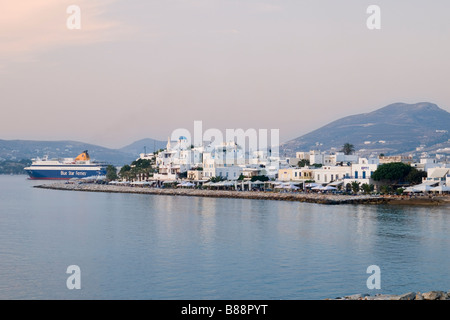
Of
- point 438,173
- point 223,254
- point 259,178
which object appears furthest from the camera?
point 259,178

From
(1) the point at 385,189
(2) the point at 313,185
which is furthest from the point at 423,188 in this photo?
(2) the point at 313,185

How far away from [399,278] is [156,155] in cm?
6797

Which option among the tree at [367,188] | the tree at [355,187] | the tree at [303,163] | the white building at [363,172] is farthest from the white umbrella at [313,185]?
the tree at [303,163]

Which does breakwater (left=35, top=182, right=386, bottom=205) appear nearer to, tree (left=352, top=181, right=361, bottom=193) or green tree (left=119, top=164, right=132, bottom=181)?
tree (left=352, top=181, right=361, bottom=193)

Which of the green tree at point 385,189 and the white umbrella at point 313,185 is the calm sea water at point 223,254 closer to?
the green tree at point 385,189

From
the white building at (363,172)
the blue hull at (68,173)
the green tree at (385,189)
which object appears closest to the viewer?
the green tree at (385,189)

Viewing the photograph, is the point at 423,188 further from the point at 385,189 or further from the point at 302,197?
the point at 302,197

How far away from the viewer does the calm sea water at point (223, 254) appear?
1545cm

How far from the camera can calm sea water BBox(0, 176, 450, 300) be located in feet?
50.7

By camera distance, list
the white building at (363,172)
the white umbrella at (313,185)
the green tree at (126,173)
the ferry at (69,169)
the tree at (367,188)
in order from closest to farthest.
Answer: the tree at (367,188), the white building at (363,172), the white umbrella at (313,185), the green tree at (126,173), the ferry at (69,169)

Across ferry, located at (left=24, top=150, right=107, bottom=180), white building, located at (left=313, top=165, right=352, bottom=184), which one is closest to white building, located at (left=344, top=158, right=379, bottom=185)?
white building, located at (left=313, top=165, right=352, bottom=184)

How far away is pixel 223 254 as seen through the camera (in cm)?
2050
